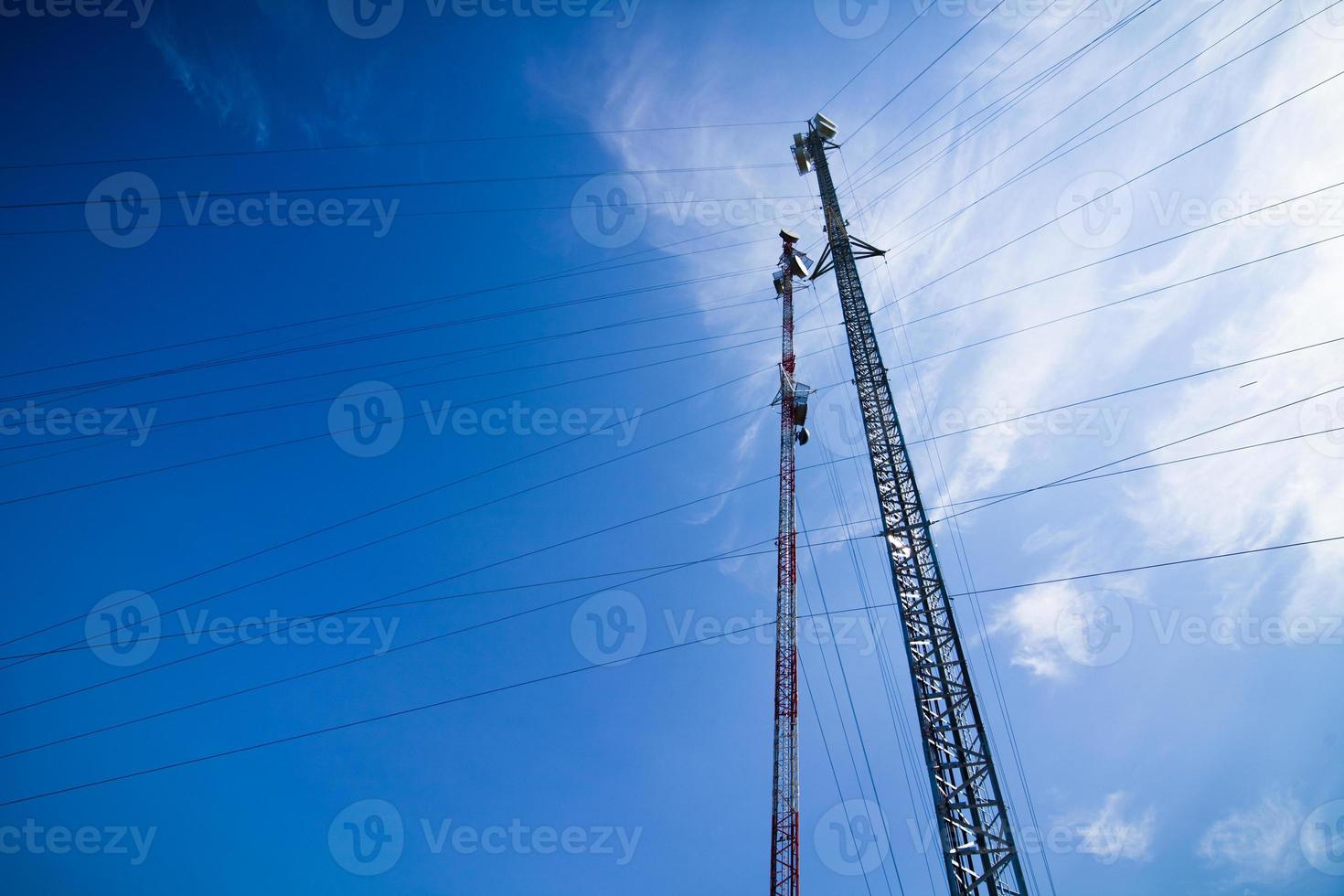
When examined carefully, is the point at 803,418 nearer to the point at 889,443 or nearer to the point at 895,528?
the point at 889,443

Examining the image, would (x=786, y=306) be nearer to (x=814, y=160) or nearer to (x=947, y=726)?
(x=814, y=160)

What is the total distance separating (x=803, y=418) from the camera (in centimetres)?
3303

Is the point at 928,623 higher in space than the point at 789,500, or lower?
lower

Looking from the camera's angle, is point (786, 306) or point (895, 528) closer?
point (895, 528)

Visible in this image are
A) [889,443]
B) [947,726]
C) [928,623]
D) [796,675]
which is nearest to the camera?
[947,726]

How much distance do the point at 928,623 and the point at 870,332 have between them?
37.4ft

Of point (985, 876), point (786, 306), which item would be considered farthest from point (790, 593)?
point (786, 306)

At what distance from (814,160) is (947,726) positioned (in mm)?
25548

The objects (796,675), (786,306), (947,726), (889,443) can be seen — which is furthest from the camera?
(786,306)

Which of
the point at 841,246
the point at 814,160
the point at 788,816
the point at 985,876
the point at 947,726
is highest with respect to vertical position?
the point at 814,160

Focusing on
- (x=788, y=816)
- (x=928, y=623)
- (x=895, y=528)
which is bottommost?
(x=788, y=816)

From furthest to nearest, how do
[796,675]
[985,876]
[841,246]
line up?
[796,675], [841,246], [985,876]

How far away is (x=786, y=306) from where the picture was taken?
36750 millimetres

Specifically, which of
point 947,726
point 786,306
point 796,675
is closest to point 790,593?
point 796,675
